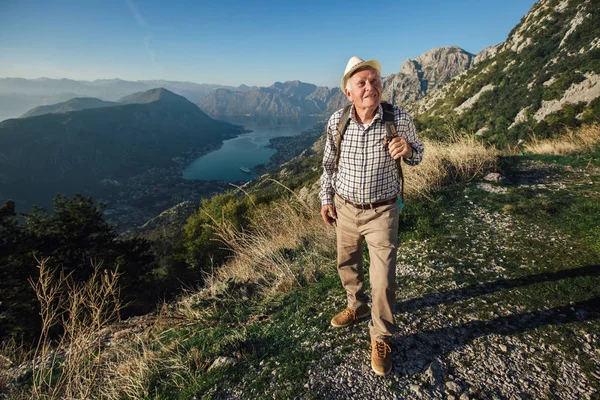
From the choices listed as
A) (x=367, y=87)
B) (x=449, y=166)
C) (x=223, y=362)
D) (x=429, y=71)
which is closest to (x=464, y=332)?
(x=223, y=362)

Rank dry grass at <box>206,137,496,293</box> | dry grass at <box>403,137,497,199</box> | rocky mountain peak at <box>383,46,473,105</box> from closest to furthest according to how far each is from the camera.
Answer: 1. dry grass at <box>206,137,496,293</box>
2. dry grass at <box>403,137,497,199</box>
3. rocky mountain peak at <box>383,46,473,105</box>

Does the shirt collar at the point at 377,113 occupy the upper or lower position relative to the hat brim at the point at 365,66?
lower

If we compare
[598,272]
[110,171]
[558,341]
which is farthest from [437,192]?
[110,171]

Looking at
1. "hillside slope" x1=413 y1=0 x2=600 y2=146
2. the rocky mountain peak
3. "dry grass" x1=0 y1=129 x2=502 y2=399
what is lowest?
"dry grass" x1=0 y1=129 x2=502 y2=399

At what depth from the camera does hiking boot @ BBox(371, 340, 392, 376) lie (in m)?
2.17

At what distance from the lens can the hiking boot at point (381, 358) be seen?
2166 millimetres

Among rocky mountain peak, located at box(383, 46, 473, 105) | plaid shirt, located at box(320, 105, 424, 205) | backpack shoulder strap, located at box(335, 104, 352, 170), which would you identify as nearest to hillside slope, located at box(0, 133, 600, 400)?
plaid shirt, located at box(320, 105, 424, 205)

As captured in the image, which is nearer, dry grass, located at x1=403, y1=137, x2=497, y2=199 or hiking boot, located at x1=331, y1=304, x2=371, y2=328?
hiking boot, located at x1=331, y1=304, x2=371, y2=328

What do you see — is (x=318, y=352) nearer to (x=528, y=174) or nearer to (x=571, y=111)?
(x=528, y=174)

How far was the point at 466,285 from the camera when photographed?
313 cm

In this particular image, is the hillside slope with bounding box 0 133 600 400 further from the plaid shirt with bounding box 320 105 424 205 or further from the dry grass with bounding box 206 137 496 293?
the plaid shirt with bounding box 320 105 424 205

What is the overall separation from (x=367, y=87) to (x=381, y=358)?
2.28 meters

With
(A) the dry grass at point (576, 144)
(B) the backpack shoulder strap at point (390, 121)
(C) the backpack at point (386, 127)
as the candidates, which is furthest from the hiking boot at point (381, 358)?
(A) the dry grass at point (576, 144)

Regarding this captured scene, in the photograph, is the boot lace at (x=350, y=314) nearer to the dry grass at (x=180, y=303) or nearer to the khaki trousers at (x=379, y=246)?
the khaki trousers at (x=379, y=246)
